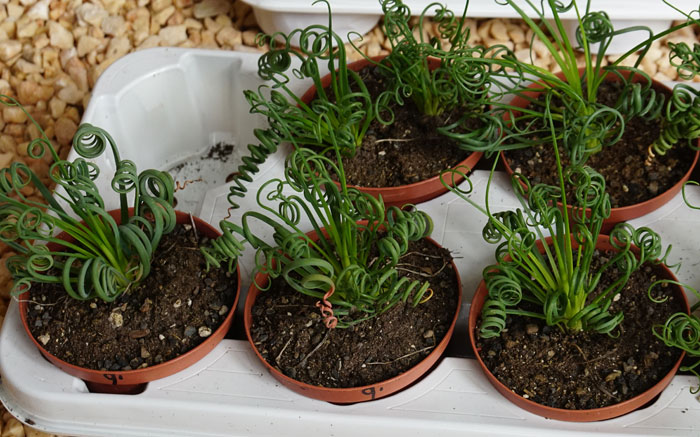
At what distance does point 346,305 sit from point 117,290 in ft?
1.05

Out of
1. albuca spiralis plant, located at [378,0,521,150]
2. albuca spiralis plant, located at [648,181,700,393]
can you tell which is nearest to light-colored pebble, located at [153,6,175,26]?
albuca spiralis plant, located at [378,0,521,150]

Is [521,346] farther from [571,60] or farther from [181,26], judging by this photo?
[181,26]

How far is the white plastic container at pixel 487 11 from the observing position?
62.0 inches

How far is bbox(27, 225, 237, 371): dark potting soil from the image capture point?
3.88 feet

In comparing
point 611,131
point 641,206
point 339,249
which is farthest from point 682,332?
point 339,249

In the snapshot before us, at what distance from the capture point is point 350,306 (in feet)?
3.78

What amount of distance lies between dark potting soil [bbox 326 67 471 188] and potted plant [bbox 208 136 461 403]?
166 mm

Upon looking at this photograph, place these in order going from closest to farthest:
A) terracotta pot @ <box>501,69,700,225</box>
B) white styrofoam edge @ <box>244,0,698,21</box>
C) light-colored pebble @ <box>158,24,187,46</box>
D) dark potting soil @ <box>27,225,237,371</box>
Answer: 1. dark potting soil @ <box>27,225,237,371</box>
2. terracotta pot @ <box>501,69,700,225</box>
3. white styrofoam edge @ <box>244,0,698,21</box>
4. light-colored pebble @ <box>158,24,187,46</box>

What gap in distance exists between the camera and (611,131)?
4.35 ft

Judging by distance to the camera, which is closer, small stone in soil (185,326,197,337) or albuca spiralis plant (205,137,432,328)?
albuca spiralis plant (205,137,432,328)

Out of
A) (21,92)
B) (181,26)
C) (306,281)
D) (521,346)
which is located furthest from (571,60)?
(21,92)

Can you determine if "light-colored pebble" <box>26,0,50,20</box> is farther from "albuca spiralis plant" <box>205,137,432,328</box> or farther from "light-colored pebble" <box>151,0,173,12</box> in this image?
"albuca spiralis plant" <box>205,137,432,328</box>

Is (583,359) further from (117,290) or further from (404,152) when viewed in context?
(117,290)

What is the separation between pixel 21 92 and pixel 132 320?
2.70 feet
